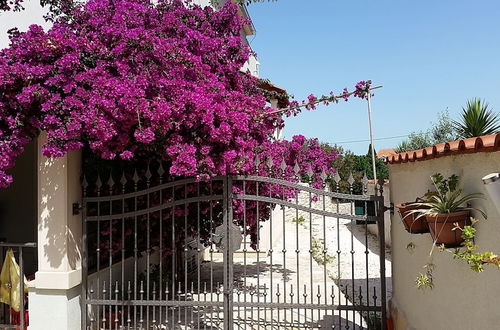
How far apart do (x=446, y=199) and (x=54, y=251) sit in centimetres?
480

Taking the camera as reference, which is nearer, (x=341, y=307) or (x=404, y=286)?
(x=404, y=286)

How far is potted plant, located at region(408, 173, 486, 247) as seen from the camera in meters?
2.90

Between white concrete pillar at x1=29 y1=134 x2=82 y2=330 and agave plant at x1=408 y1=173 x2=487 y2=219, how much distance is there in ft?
14.2

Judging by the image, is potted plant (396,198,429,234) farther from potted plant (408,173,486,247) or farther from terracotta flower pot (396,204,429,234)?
potted plant (408,173,486,247)

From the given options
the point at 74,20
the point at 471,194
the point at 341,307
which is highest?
the point at 74,20

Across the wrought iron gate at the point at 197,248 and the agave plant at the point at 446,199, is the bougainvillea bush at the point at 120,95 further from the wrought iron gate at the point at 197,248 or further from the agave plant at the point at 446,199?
the agave plant at the point at 446,199

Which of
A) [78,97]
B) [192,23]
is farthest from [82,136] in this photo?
[192,23]

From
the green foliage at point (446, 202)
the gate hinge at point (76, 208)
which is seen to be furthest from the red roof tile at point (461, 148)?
the gate hinge at point (76, 208)

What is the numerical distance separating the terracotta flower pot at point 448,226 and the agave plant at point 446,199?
0.08 metres

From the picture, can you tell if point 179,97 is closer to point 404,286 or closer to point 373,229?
point 404,286

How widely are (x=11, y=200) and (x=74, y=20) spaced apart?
5053mm

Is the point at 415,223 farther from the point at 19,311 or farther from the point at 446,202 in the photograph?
the point at 19,311

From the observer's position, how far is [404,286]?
502 centimetres

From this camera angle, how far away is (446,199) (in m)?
3.11
